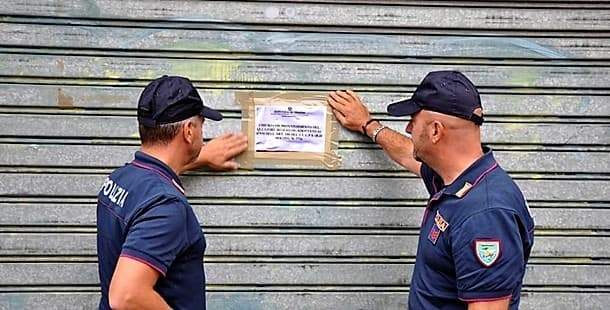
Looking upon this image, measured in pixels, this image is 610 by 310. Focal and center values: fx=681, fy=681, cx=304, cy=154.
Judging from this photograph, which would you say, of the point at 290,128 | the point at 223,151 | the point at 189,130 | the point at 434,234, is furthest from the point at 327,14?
the point at 434,234

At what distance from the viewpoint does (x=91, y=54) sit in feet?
10.7

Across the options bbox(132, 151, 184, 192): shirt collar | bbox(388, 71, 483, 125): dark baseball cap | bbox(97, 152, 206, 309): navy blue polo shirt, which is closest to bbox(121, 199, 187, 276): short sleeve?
bbox(97, 152, 206, 309): navy blue polo shirt

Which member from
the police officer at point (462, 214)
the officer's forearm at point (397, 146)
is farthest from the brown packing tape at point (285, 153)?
the police officer at point (462, 214)

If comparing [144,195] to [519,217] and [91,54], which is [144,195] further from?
[519,217]

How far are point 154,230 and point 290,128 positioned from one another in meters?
1.09

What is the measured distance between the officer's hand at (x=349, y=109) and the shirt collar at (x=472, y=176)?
0.72 meters

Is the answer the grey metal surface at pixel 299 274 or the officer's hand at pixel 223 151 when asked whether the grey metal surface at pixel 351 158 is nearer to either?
the officer's hand at pixel 223 151

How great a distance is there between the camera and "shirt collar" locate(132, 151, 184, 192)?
8.72 ft

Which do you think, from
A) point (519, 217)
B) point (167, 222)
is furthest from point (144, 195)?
point (519, 217)

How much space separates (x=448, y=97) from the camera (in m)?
2.74

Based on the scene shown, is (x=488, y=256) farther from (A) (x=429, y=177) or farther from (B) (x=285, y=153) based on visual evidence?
(B) (x=285, y=153)

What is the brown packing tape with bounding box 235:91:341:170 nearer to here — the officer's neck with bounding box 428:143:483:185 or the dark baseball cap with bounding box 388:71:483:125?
the dark baseball cap with bounding box 388:71:483:125

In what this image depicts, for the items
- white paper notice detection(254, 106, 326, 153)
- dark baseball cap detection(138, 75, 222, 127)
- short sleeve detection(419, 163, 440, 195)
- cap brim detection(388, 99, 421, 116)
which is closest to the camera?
dark baseball cap detection(138, 75, 222, 127)

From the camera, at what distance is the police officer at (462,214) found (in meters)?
2.49
